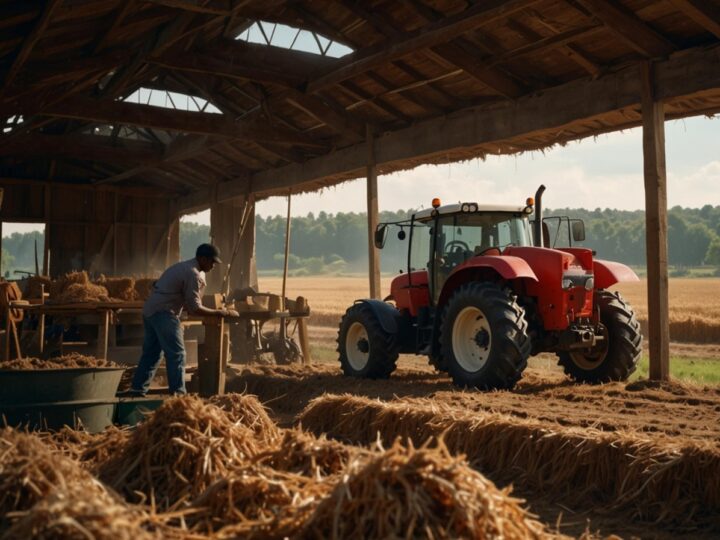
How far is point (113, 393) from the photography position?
625 cm

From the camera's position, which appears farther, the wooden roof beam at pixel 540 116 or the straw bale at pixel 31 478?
the wooden roof beam at pixel 540 116

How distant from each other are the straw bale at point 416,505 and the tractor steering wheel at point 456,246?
6908 mm

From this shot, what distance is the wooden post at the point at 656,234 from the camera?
8711 mm

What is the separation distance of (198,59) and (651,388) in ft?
23.5

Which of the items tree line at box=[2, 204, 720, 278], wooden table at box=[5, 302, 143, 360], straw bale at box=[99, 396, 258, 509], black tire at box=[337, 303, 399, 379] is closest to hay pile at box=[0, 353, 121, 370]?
wooden table at box=[5, 302, 143, 360]

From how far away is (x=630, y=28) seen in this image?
8578mm

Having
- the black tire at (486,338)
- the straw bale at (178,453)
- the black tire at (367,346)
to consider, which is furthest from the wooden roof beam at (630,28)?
the straw bale at (178,453)

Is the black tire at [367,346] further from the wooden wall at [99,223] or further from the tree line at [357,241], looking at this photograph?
the tree line at [357,241]

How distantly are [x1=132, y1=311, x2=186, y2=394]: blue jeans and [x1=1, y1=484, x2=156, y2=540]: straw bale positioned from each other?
16.3ft

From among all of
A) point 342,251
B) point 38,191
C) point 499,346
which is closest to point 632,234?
point 342,251

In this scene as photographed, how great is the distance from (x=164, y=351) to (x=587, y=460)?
4.10 m

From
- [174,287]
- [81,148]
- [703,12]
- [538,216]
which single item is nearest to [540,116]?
[538,216]

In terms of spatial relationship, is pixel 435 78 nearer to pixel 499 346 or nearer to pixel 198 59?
pixel 198 59

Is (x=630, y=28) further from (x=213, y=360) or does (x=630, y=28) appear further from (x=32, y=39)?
(x=32, y=39)
